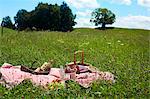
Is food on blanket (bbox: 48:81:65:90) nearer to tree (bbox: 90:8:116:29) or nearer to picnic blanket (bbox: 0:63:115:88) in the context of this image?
picnic blanket (bbox: 0:63:115:88)

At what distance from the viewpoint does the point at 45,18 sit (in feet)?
251

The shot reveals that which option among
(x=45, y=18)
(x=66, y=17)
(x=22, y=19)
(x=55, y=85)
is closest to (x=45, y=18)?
(x=45, y=18)

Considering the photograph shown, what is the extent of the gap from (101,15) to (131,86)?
323 ft

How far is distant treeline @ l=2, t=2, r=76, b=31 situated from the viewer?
75625 mm

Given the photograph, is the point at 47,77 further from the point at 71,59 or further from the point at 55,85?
the point at 71,59

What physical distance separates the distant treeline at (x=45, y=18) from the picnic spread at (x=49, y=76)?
58.1m

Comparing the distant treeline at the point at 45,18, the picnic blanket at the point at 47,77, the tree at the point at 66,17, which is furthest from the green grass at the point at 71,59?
the tree at the point at 66,17

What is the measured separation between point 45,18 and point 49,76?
2449 inches

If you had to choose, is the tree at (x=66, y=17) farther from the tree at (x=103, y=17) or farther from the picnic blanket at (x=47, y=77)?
the picnic blanket at (x=47, y=77)

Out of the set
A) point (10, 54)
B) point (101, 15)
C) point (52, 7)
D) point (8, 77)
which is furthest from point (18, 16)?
point (8, 77)

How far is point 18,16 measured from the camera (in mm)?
82250

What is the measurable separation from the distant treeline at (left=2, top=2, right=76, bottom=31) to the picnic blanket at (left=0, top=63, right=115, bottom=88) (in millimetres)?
58693

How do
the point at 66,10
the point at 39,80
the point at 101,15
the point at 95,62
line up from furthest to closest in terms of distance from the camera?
the point at 101,15 < the point at 66,10 < the point at 95,62 < the point at 39,80

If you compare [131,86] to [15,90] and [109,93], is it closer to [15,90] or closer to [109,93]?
[109,93]
